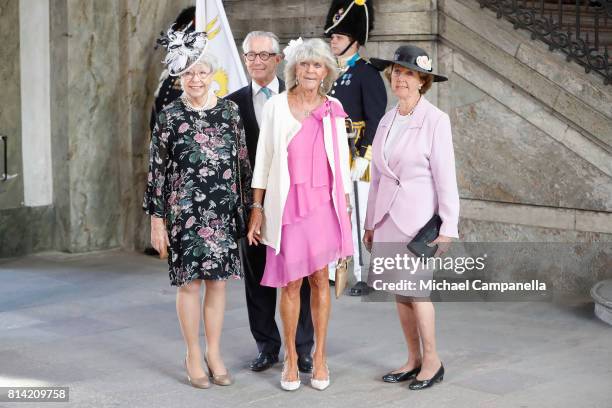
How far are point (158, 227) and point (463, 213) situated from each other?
3.38 meters

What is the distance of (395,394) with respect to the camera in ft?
18.0

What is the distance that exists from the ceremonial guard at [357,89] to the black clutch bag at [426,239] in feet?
6.97

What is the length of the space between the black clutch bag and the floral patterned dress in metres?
0.92

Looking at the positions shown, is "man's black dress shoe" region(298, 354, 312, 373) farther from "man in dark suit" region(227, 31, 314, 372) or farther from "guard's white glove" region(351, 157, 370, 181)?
"guard's white glove" region(351, 157, 370, 181)

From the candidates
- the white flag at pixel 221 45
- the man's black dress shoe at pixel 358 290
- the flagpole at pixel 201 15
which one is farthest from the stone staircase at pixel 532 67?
the flagpole at pixel 201 15

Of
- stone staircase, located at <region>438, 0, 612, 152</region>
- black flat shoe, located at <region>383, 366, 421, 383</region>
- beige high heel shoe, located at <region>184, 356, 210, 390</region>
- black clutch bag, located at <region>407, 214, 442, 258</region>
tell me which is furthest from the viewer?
stone staircase, located at <region>438, 0, 612, 152</region>

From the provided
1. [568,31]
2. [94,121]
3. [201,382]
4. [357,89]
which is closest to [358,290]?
[357,89]

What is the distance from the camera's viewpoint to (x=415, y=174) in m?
5.45

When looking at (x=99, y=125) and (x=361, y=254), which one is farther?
(x=99, y=125)

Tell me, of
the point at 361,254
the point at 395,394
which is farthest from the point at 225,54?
the point at 395,394

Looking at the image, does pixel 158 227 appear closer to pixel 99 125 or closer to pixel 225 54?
pixel 225 54

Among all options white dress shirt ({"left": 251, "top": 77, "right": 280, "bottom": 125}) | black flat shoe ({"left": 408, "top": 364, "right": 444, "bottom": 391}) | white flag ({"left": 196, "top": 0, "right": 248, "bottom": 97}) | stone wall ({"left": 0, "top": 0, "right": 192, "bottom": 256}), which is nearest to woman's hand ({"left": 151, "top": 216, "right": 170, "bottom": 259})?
white dress shirt ({"left": 251, "top": 77, "right": 280, "bottom": 125})

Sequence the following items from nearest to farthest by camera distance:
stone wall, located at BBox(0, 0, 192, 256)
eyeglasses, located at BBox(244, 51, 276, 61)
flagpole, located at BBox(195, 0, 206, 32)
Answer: eyeglasses, located at BBox(244, 51, 276, 61), flagpole, located at BBox(195, 0, 206, 32), stone wall, located at BBox(0, 0, 192, 256)

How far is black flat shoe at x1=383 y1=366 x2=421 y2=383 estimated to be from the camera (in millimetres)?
5703
